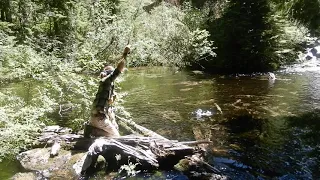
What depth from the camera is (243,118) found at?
12.4 metres

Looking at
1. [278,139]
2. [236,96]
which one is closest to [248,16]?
[236,96]

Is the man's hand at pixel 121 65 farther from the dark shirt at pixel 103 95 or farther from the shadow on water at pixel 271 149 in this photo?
the shadow on water at pixel 271 149

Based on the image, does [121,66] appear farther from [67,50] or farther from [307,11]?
[67,50]

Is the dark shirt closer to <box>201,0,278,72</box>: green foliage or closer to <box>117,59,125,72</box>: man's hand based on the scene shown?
<box>117,59,125,72</box>: man's hand

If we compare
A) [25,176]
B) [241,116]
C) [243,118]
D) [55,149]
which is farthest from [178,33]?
[25,176]

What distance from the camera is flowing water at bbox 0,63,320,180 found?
7965 mm

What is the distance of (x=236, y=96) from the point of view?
16.6 m

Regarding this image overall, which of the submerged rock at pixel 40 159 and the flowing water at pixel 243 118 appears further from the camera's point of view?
the flowing water at pixel 243 118

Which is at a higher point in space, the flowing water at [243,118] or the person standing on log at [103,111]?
the person standing on log at [103,111]

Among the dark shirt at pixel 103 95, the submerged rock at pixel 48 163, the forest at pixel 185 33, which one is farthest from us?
the forest at pixel 185 33

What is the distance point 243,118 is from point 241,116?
0.30m

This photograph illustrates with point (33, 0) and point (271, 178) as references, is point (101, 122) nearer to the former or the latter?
point (271, 178)

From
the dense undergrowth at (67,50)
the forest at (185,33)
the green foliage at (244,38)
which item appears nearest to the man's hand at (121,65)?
the dense undergrowth at (67,50)

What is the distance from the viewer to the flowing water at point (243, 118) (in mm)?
7965
